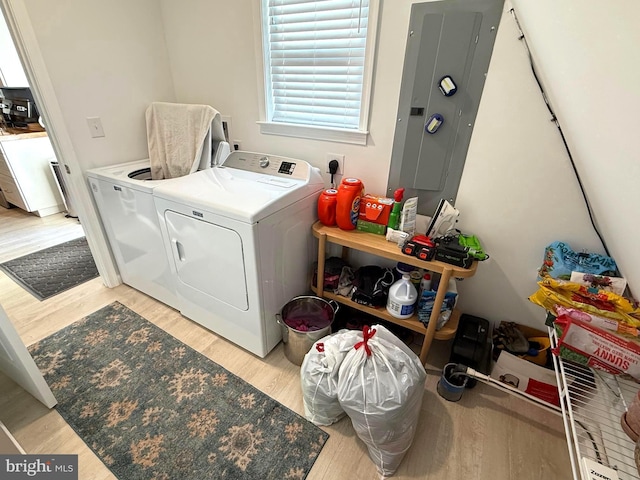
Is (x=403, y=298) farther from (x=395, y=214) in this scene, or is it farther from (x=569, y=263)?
(x=569, y=263)

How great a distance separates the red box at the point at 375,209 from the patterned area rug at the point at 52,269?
2317 mm

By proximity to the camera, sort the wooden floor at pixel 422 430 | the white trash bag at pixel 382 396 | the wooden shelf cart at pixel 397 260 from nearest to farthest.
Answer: the white trash bag at pixel 382 396 < the wooden floor at pixel 422 430 < the wooden shelf cart at pixel 397 260

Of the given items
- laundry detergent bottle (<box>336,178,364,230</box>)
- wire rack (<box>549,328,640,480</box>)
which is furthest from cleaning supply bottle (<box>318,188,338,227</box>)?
wire rack (<box>549,328,640,480</box>)

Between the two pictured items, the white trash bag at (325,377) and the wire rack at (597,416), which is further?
the white trash bag at (325,377)

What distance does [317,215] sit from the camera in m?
1.78

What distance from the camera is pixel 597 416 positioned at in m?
0.97

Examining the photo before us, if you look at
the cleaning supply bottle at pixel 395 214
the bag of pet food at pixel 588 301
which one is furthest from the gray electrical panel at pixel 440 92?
the bag of pet food at pixel 588 301

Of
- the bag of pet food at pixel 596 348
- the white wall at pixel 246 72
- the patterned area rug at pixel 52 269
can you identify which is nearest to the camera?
the bag of pet food at pixel 596 348

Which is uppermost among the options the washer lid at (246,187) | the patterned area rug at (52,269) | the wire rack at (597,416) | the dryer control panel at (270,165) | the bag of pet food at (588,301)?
the dryer control panel at (270,165)

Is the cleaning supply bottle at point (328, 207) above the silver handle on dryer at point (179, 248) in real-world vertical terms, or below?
above

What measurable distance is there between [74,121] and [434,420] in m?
2.70

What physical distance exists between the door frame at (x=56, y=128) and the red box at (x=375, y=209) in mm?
1875

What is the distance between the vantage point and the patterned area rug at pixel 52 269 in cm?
229

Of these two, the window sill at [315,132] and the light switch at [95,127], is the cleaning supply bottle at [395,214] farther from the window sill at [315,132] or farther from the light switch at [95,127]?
the light switch at [95,127]
